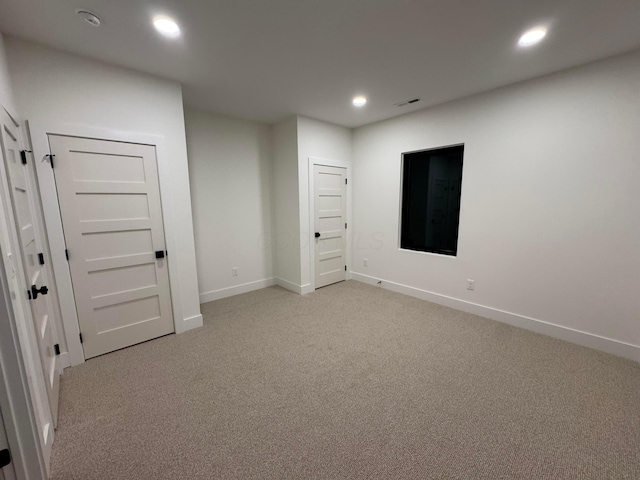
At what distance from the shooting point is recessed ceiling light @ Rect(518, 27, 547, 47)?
1.91m

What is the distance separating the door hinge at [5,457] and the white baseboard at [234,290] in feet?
8.44

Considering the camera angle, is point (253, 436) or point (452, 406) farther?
point (452, 406)

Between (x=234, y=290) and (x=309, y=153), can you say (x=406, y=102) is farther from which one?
(x=234, y=290)

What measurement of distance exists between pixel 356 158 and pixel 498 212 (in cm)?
227

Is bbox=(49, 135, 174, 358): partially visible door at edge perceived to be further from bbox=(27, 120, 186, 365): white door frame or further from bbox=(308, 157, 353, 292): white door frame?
bbox=(308, 157, 353, 292): white door frame

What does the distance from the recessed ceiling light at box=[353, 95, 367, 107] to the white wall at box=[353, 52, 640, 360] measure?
81cm

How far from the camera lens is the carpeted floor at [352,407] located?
147 centimetres

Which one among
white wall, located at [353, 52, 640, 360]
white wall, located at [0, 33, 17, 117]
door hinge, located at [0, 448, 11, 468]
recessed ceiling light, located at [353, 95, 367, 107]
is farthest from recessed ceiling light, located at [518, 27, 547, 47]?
door hinge, located at [0, 448, 11, 468]

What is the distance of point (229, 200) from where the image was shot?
3.95 m

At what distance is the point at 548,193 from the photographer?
270 centimetres

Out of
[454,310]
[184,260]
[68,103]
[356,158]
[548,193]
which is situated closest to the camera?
[68,103]

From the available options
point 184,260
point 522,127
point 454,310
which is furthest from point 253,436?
point 522,127

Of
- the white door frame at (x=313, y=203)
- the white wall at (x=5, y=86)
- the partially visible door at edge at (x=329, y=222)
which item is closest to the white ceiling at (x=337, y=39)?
the white wall at (x=5, y=86)

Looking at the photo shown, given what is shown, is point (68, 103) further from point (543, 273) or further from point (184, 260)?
A: point (543, 273)
